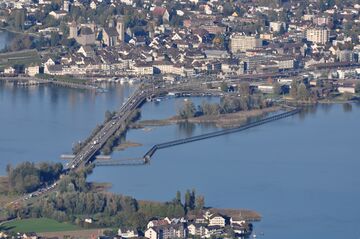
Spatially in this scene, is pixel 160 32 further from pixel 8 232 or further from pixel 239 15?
pixel 8 232

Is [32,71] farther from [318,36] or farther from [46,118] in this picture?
[318,36]

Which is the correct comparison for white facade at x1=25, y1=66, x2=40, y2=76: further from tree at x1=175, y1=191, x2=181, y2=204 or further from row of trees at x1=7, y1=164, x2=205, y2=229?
tree at x1=175, y1=191, x2=181, y2=204

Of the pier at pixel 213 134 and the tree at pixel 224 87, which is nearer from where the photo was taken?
the pier at pixel 213 134

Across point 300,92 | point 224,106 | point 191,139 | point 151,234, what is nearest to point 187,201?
point 151,234

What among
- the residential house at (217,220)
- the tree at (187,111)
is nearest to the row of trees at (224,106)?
the tree at (187,111)

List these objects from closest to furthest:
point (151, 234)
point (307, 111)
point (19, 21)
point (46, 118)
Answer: point (151, 234), point (46, 118), point (307, 111), point (19, 21)

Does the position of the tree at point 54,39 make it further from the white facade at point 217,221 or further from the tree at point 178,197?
the white facade at point 217,221

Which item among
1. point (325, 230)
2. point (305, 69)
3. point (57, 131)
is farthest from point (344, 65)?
point (325, 230)

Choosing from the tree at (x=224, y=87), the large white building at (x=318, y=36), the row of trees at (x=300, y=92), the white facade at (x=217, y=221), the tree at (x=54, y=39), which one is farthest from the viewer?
the large white building at (x=318, y=36)

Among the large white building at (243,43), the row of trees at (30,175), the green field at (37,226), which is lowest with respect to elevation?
the green field at (37,226)
